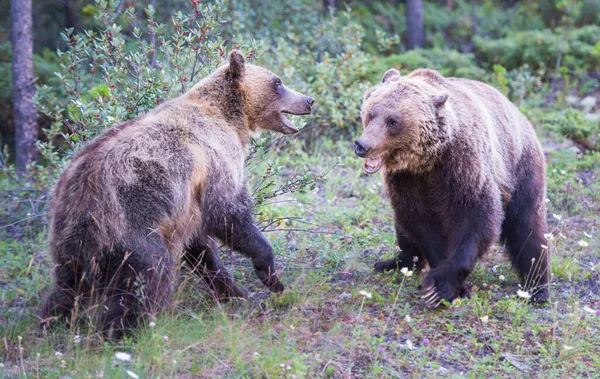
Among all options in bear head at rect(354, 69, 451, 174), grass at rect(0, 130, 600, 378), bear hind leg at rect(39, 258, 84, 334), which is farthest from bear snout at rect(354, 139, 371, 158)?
bear hind leg at rect(39, 258, 84, 334)

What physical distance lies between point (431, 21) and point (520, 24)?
2.09 meters

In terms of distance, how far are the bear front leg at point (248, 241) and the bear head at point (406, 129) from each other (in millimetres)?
967

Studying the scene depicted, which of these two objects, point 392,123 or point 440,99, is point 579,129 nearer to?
point 440,99

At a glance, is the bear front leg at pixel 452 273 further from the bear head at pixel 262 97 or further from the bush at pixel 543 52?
the bush at pixel 543 52

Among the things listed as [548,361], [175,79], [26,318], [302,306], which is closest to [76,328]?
[26,318]

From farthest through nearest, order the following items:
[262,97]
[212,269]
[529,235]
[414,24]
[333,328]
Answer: [414,24]
[529,235]
[262,97]
[212,269]
[333,328]

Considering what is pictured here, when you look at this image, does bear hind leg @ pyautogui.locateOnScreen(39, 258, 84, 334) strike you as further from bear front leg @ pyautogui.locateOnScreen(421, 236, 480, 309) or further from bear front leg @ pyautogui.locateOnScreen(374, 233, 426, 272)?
bear front leg @ pyautogui.locateOnScreen(374, 233, 426, 272)

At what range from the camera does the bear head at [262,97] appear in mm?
5863

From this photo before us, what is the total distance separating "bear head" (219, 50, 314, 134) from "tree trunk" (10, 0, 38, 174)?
4.48 m

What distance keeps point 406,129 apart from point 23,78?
229 inches

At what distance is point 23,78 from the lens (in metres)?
9.37

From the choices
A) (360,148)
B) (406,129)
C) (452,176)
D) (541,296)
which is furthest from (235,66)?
(541,296)

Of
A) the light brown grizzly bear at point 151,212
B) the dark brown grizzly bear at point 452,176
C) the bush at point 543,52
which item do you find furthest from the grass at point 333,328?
the bush at point 543,52

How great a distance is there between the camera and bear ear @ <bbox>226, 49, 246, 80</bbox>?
572 cm
